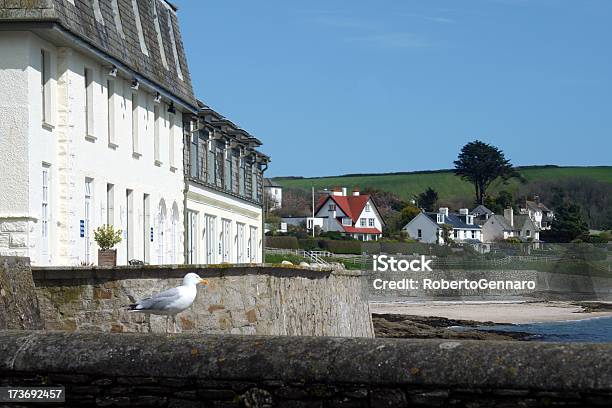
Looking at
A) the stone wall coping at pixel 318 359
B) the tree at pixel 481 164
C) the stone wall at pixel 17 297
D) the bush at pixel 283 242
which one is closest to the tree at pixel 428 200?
the tree at pixel 481 164

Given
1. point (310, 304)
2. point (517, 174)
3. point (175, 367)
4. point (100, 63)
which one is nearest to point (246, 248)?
point (100, 63)

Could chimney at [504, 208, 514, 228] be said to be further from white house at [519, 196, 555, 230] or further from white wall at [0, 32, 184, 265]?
white wall at [0, 32, 184, 265]

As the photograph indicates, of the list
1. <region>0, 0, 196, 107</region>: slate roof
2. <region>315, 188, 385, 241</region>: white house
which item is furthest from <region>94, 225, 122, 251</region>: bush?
<region>315, 188, 385, 241</region>: white house

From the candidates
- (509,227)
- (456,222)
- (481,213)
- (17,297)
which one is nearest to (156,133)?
(17,297)

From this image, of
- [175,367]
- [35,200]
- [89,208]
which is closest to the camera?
[175,367]

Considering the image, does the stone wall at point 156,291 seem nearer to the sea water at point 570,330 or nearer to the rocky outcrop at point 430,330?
the rocky outcrop at point 430,330

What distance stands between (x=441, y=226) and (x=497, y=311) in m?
81.2

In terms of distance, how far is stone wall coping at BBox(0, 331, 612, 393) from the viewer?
7.79m

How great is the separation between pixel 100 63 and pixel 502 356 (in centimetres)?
2065

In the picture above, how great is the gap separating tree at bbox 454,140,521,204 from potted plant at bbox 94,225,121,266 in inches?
5703

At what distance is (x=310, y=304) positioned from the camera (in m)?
23.6

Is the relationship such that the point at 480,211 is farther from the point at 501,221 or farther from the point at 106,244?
the point at 106,244

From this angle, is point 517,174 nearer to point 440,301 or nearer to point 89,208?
point 440,301

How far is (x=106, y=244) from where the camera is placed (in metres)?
25.7
